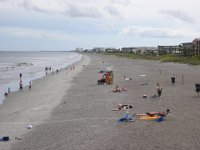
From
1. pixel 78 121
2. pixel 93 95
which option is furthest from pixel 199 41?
pixel 78 121

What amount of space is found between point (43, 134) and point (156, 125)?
5.06 meters

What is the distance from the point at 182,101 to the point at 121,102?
12.9 feet

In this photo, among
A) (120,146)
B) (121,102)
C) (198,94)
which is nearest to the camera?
(120,146)

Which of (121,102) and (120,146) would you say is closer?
(120,146)

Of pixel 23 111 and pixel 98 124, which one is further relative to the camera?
pixel 23 111

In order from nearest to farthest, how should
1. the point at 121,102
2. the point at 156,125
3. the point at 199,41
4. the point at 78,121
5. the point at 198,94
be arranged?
the point at 156,125
the point at 78,121
the point at 121,102
the point at 198,94
the point at 199,41

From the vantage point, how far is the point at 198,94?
27.4m

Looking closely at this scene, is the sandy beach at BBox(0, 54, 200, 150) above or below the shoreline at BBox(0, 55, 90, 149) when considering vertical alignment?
above

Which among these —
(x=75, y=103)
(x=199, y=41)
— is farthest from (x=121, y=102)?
(x=199, y=41)

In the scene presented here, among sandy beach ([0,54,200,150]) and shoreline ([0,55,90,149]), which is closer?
sandy beach ([0,54,200,150])

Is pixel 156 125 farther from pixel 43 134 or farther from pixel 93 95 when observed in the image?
pixel 93 95

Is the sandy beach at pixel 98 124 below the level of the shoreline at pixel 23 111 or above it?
above

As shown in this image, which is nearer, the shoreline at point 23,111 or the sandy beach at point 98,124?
the sandy beach at point 98,124

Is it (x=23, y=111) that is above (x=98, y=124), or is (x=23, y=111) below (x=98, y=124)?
below
